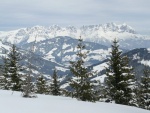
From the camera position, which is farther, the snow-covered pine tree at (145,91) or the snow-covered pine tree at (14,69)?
the snow-covered pine tree at (145,91)

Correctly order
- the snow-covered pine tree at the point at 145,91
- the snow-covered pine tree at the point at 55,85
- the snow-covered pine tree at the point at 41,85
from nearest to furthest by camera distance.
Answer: the snow-covered pine tree at the point at 145,91
the snow-covered pine tree at the point at 55,85
the snow-covered pine tree at the point at 41,85

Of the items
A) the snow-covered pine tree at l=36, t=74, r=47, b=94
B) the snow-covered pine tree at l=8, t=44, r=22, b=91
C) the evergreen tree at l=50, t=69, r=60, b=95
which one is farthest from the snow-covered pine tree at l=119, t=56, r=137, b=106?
the snow-covered pine tree at l=36, t=74, r=47, b=94

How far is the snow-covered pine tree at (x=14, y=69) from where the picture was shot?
1432 inches

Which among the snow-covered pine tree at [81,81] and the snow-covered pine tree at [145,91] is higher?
the snow-covered pine tree at [81,81]

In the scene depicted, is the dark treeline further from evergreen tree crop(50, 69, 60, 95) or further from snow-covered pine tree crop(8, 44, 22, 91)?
evergreen tree crop(50, 69, 60, 95)

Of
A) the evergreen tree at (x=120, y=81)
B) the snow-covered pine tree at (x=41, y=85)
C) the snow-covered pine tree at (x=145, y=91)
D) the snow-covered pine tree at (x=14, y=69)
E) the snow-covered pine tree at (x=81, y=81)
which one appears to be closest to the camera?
the snow-covered pine tree at (x=81, y=81)

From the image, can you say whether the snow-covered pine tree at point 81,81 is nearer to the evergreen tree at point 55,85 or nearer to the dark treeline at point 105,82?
the dark treeline at point 105,82

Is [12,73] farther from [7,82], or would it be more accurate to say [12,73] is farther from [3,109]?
[3,109]

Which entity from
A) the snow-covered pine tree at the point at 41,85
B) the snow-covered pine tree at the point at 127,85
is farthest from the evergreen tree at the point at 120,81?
the snow-covered pine tree at the point at 41,85

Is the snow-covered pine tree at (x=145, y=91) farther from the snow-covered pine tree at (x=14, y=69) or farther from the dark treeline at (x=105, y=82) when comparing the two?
the snow-covered pine tree at (x=14, y=69)

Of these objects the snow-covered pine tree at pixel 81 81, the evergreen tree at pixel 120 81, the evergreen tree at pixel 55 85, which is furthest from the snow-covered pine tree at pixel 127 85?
the evergreen tree at pixel 55 85

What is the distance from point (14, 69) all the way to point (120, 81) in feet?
44.5

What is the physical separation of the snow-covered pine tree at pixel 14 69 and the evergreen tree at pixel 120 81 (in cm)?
1093

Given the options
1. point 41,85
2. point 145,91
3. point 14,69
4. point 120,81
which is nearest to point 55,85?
point 41,85
